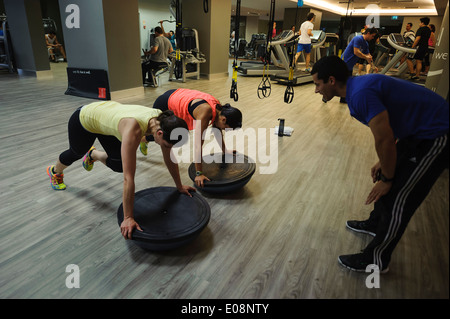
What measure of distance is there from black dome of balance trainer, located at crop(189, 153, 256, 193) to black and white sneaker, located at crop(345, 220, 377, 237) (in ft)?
2.52

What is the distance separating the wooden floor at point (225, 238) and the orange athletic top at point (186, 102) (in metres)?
0.59

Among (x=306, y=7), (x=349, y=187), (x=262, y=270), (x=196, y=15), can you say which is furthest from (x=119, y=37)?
(x=306, y=7)

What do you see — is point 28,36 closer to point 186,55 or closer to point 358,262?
point 186,55

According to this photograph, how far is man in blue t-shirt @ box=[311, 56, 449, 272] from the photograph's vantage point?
3.65 ft

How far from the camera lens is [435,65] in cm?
278

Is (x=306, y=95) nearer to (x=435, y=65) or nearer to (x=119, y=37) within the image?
(x=435, y=65)

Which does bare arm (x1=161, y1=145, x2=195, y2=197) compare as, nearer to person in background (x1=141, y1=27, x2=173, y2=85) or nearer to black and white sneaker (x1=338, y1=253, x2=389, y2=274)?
black and white sneaker (x1=338, y1=253, x2=389, y2=274)

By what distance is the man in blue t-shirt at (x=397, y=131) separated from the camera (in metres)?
1.11

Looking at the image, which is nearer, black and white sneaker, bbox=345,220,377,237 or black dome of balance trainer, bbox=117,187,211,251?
black dome of balance trainer, bbox=117,187,211,251

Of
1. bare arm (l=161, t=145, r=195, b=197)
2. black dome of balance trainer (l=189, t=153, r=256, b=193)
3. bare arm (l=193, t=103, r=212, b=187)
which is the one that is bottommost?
black dome of balance trainer (l=189, t=153, r=256, b=193)

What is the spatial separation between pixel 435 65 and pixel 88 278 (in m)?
3.49

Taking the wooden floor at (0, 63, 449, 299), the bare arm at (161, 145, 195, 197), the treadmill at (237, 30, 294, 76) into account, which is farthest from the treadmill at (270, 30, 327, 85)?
the bare arm at (161, 145, 195, 197)

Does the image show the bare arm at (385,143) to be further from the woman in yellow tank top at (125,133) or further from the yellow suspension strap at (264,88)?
the yellow suspension strap at (264,88)

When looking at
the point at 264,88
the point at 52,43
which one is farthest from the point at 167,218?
the point at 52,43
